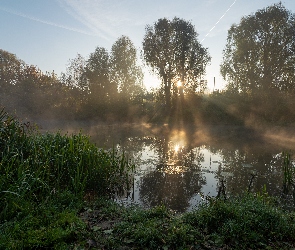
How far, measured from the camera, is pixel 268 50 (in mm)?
31375

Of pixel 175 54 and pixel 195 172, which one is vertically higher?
pixel 175 54

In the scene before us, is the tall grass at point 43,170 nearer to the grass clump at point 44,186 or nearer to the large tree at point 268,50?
the grass clump at point 44,186

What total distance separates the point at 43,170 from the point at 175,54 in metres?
31.0

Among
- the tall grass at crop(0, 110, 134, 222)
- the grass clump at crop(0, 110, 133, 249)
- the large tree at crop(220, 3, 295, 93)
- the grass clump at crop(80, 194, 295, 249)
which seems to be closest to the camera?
the grass clump at crop(0, 110, 133, 249)

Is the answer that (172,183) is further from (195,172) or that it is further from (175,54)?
(175,54)

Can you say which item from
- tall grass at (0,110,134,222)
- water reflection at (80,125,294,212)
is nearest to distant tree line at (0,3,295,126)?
water reflection at (80,125,294,212)

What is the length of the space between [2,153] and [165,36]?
3222 cm

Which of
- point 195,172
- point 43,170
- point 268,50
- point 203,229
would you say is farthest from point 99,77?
point 203,229

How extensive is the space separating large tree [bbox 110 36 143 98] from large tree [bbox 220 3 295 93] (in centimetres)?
1684

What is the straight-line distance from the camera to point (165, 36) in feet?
114

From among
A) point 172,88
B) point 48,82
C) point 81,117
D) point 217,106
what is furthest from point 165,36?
point 48,82

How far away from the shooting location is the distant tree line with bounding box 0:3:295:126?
3152cm

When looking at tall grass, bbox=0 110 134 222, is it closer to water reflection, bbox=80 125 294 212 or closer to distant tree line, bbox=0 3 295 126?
water reflection, bbox=80 125 294 212

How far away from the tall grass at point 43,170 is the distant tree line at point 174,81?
27.8m
